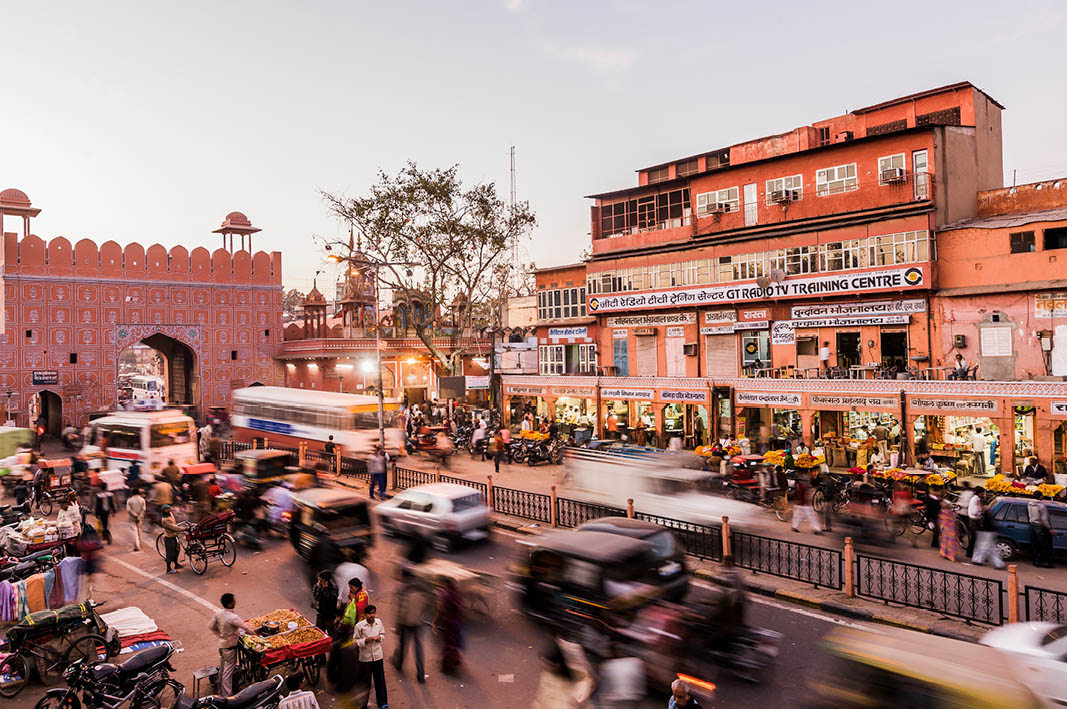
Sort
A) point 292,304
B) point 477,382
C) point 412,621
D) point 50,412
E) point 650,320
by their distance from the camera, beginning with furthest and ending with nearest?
point 292,304 < point 50,412 < point 477,382 < point 650,320 < point 412,621

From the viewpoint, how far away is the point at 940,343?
2483 cm

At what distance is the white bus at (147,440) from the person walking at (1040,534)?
78.3 feet

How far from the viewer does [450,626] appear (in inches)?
375

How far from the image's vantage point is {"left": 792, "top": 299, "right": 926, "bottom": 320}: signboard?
2542 cm

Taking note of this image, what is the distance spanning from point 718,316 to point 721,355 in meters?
1.74

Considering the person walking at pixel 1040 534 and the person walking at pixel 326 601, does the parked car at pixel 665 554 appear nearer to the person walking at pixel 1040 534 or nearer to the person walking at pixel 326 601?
the person walking at pixel 326 601

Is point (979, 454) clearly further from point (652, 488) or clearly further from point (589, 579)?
point (589, 579)

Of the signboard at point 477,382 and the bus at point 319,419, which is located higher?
the signboard at point 477,382

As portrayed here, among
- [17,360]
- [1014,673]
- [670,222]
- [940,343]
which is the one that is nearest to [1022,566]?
[1014,673]

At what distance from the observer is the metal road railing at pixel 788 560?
12773 millimetres

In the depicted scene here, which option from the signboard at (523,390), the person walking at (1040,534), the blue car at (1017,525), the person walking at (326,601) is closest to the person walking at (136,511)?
the person walking at (326,601)

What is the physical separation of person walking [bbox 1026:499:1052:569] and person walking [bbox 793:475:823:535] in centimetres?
420

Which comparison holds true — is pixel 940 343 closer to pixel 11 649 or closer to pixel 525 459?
pixel 525 459

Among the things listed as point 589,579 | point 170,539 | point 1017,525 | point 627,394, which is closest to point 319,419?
point 627,394
